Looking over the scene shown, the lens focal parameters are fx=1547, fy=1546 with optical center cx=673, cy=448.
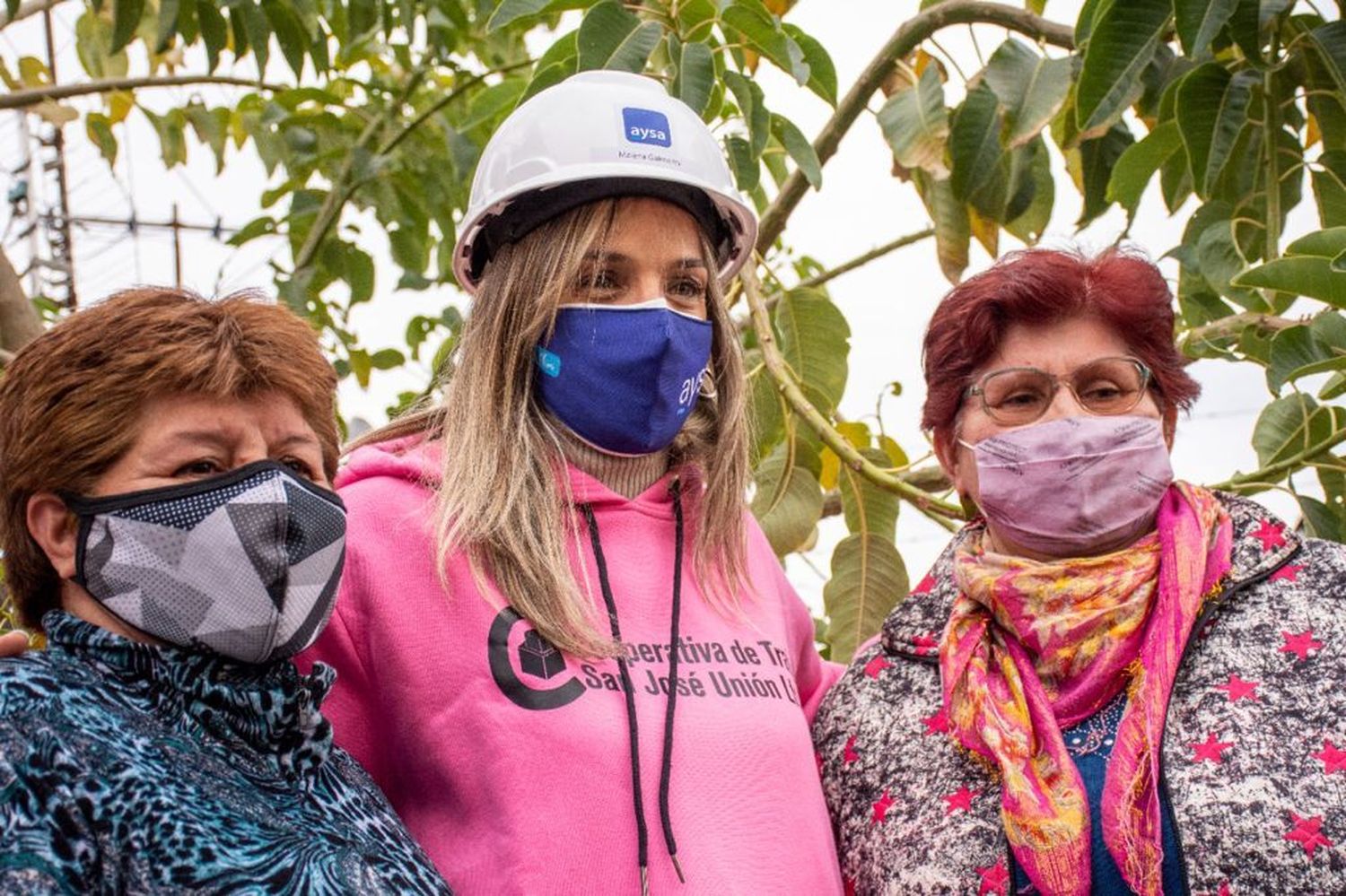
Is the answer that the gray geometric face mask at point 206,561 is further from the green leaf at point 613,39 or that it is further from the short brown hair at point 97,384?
the green leaf at point 613,39

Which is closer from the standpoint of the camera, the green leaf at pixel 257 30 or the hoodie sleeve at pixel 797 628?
the hoodie sleeve at pixel 797 628

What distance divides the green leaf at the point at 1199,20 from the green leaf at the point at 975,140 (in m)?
0.60

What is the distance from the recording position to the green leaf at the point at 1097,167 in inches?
115

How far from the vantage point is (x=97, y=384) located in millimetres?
1461

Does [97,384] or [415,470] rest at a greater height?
[97,384]

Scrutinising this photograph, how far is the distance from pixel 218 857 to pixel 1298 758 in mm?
1147

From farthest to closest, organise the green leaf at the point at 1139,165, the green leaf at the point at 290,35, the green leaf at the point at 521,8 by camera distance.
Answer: the green leaf at the point at 290,35 < the green leaf at the point at 1139,165 < the green leaf at the point at 521,8

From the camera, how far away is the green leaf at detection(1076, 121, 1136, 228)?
2930 mm

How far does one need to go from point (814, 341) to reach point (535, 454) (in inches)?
43.5

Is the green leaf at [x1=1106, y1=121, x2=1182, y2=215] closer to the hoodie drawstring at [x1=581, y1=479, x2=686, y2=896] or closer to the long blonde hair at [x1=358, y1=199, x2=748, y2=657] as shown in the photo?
the long blonde hair at [x1=358, y1=199, x2=748, y2=657]

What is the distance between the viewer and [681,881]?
68.9 inches

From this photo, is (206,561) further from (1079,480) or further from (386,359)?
(386,359)

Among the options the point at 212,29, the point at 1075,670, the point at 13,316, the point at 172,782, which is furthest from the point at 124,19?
the point at 1075,670

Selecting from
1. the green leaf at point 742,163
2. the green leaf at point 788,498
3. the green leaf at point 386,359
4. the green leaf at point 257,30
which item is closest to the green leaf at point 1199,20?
the green leaf at point 742,163
